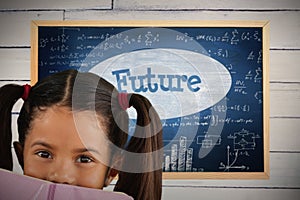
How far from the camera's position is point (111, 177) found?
7.58 ft

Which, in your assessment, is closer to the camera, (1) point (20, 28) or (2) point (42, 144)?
(2) point (42, 144)

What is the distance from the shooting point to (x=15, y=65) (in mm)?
2695

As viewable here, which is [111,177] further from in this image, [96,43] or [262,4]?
[262,4]

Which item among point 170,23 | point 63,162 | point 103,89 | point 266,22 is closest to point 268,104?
point 266,22

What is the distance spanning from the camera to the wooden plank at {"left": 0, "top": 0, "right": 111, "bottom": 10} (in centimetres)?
271

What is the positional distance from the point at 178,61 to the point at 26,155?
3.29 feet

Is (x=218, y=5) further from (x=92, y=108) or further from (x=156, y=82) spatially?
(x=92, y=108)

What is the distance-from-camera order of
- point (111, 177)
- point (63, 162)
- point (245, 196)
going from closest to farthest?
point (63, 162) → point (111, 177) → point (245, 196)

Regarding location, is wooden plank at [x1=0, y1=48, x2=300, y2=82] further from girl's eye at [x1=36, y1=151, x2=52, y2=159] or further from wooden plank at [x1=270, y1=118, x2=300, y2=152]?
girl's eye at [x1=36, y1=151, x2=52, y2=159]

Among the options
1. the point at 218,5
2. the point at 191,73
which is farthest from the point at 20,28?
the point at 218,5

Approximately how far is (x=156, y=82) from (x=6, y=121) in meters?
0.87

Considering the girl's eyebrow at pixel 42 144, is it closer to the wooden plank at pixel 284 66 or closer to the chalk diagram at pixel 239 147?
the chalk diagram at pixel 239 147

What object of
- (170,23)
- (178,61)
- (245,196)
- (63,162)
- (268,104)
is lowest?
(245,196)

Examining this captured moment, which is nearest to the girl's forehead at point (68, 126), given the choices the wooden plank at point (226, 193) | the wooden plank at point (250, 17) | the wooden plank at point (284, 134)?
the wooden plank at point (226, 193)
